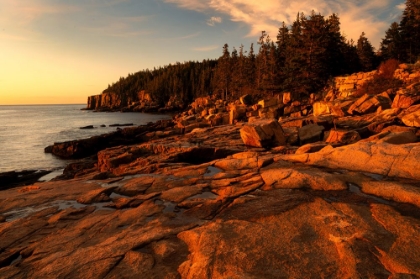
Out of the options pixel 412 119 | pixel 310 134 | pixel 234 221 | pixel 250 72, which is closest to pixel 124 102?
pixel 250 72

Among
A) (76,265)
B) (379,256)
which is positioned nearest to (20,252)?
(76,265)

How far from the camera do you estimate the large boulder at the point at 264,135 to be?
1803 cm

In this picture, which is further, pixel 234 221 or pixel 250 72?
pixel 250 72

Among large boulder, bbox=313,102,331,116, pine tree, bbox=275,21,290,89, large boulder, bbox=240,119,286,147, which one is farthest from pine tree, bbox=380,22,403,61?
large boulder, bbox=240,119,286,147

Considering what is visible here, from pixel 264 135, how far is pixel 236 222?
12422 millimetres

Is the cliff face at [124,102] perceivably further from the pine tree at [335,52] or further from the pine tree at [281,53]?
the pine tree at [335,52]

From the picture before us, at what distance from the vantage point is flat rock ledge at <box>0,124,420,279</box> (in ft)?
15.7

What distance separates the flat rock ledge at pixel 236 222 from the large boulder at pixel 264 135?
659 centimetres

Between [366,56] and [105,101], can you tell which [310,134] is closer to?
[366,56]

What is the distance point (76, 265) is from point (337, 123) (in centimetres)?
2327

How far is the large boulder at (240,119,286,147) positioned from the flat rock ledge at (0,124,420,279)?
6591mm

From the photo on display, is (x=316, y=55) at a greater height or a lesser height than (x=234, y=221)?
greater

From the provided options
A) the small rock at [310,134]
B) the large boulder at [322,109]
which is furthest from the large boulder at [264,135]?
the large boulder at [322,109]

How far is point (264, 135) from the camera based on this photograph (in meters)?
18.1
